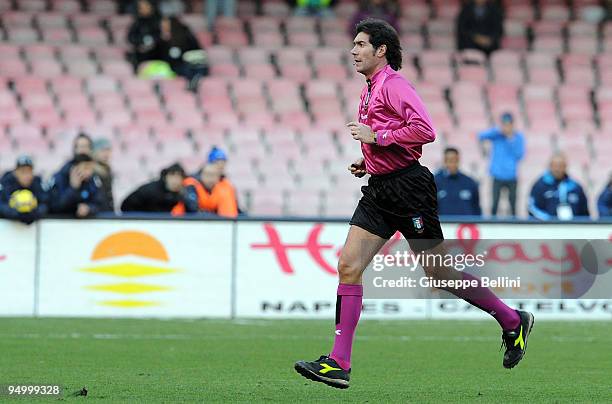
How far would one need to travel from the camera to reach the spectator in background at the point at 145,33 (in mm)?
20609

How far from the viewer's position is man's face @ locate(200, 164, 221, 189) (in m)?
15.2

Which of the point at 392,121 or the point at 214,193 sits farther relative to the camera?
the point at 214,193

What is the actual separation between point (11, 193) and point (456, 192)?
5188 millimetres

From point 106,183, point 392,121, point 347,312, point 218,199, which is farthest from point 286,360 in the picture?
point 106,183

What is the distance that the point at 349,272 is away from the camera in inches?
307

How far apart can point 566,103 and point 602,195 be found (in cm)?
509

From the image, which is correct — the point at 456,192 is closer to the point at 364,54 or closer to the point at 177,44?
the point at 177,44

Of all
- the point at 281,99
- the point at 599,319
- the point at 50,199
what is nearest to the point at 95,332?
the point at 50,199

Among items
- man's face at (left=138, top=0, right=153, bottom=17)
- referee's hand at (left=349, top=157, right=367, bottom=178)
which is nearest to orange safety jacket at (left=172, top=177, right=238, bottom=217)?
man's face at (left=138, top=0, right=153, bottom=17)

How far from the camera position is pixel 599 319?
14219 mm

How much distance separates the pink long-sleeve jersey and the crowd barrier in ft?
20.2

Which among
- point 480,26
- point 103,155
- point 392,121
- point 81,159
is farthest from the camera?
point 480,26

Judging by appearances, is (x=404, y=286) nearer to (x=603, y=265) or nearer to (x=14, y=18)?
(x=603, y=265)

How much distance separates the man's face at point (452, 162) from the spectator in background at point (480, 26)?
6.00 m
